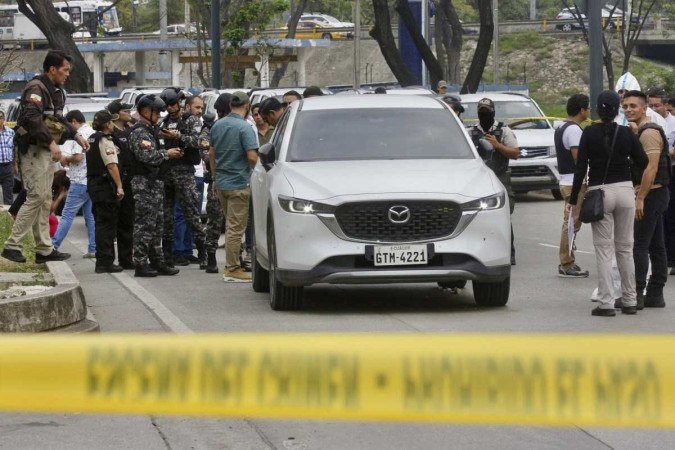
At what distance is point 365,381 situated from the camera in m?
3.69

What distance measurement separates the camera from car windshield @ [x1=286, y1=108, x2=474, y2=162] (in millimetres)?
12062

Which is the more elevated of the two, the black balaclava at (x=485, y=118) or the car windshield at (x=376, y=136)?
the car windshield at (x=376, y=136)

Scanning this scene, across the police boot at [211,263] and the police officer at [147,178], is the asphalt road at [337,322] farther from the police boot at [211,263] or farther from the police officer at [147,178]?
the police officer at [147,178]

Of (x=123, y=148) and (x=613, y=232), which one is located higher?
(x=123, y=148)

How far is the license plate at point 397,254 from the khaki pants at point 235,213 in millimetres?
3048

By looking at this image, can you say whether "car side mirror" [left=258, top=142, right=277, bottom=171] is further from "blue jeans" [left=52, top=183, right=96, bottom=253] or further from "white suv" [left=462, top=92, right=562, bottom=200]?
"white suv" [left=462, top=92, right=562, bottom=200]

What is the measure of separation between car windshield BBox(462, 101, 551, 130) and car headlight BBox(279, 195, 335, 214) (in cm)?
1580

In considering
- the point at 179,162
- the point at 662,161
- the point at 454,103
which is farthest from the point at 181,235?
the point at 662,161

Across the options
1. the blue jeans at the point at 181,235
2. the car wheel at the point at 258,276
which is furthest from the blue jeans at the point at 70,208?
the car wheel at the point at 258,276

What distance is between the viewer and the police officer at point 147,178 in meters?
14.3

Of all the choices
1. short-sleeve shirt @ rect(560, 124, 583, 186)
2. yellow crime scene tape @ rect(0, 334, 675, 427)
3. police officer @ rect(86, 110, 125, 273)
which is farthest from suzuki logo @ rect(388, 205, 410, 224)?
yellow crime scene tape @ rect(0, 334, 675, 427)

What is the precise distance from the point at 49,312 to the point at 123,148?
19.7 feet

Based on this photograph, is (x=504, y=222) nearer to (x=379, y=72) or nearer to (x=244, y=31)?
(x=244, y=31)

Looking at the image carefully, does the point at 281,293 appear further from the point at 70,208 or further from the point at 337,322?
the point at 70,208
